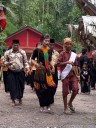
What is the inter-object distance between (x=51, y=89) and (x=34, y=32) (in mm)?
29480

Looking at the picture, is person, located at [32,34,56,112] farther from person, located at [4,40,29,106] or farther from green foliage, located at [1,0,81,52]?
green foliage, located at [1,0,81,52]

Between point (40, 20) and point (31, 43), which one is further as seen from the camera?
point (40, 20)

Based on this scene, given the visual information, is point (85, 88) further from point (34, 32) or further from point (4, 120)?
point (34, 32)

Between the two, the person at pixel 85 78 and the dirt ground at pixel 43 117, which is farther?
the person at pixel 85 78

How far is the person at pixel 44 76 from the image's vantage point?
1046 cm

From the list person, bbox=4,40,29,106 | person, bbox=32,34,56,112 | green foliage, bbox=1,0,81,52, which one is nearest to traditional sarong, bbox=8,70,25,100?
person, bbox=4,40,29,106

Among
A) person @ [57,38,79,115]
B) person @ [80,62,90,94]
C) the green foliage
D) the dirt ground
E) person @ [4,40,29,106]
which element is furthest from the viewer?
the green foliage

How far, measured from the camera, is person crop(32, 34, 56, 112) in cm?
1046

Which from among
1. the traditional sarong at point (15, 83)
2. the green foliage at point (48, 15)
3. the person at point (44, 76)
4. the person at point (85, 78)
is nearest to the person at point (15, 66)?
the traditional sarong at point (15, 83)

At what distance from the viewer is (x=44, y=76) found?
34.4 feet

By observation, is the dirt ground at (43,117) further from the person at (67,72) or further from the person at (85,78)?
the person at (85,78)

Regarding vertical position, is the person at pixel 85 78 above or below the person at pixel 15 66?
below

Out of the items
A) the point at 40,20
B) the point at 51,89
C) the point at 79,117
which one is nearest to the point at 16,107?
the point at 51,89

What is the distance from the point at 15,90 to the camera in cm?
1198
